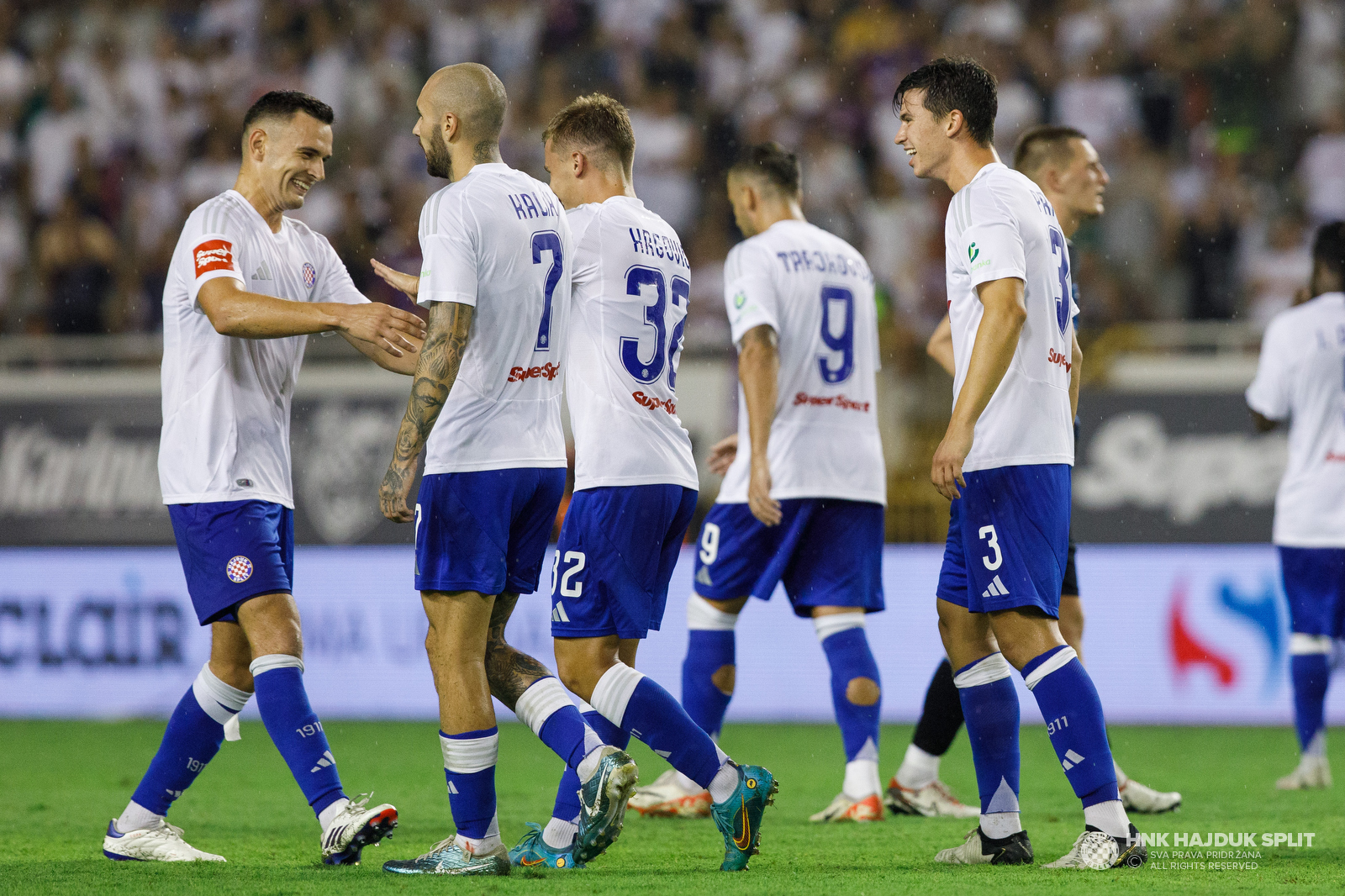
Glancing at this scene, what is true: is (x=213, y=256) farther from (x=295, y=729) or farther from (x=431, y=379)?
(x=295, y=729)

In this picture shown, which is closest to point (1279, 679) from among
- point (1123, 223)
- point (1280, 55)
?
point (1123, 223)

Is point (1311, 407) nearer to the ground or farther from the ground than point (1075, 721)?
farther from the ground

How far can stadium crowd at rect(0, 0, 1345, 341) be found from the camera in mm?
12047

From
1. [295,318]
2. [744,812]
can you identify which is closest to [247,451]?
[295,318]

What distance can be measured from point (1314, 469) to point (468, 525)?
176 inches

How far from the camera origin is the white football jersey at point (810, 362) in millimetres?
5969

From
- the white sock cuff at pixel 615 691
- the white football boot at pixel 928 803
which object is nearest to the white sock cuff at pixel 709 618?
the white football boot at pixel 928 803

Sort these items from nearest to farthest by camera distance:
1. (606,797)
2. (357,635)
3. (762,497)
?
(606,797)
(762,497)
(357,635)

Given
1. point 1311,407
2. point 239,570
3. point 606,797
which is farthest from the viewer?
point 1311,407

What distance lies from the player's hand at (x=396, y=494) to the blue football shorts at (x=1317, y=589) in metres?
4.60

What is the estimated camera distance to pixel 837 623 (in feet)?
19.5

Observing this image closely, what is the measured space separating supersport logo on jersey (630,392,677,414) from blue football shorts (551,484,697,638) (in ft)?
0.85

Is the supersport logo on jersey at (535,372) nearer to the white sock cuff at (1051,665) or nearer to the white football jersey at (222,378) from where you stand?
the white football jersey at (222,378)

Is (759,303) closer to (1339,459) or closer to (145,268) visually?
(1339,459)
